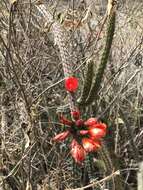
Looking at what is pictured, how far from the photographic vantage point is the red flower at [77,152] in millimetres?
2420

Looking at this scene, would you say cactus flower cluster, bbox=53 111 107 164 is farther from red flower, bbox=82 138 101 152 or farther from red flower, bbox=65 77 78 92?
red flower, bbox=65 77 78 92

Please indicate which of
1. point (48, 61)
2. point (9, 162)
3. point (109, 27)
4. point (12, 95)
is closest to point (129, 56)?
point (48, 61)

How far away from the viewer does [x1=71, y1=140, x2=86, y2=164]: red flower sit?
7.94 ft

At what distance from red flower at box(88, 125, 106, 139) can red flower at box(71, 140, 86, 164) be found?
76 millimetres

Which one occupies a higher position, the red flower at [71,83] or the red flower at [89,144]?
the red flower at [71,83]

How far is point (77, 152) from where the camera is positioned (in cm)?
242

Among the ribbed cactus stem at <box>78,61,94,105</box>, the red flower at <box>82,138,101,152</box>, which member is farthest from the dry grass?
the red flower at <box>82,138,101,152</box>

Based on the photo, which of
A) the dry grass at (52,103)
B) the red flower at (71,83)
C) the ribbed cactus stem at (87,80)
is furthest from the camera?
the dry grass at (52,103)

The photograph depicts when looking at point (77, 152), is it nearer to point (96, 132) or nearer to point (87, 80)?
point (96, 132)

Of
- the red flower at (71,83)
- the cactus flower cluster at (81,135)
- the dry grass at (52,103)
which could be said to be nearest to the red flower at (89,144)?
the cactus flower cluster at (81,135)

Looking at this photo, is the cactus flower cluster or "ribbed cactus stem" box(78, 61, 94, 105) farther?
"ribbed cactus stem" box(78, 61, 94, 105)

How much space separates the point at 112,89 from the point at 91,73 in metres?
1.64

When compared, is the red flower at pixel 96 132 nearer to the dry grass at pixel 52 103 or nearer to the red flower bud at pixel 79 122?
the red flower bud at pixel 79 122

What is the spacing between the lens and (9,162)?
3.40 m
